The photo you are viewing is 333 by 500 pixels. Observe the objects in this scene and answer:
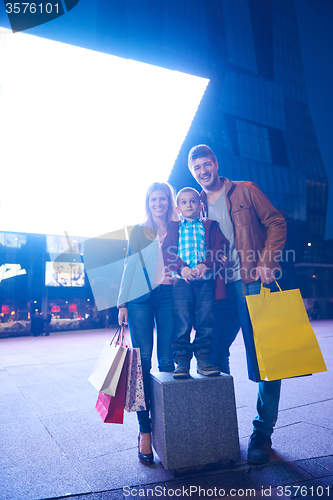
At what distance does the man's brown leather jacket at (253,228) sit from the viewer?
2650 mm

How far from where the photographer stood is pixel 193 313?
8.57ft

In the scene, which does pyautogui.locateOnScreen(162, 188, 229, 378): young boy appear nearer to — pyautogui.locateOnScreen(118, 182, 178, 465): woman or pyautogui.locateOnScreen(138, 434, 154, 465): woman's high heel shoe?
pyautogui.locateOnScreen(118, 182, 178, 465): woman

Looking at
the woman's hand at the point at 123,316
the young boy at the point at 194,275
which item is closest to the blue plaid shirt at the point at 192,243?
the young boy at the point at 194,275

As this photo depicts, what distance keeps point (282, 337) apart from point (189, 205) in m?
1.29

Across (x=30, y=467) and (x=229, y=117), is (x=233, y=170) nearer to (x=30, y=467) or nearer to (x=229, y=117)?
(x=229, y=117)

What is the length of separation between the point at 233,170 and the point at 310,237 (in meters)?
14.0

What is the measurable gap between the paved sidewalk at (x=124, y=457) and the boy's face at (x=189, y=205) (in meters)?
1.96

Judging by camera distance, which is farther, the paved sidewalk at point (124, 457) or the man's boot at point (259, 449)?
the man's boot at point (259, 449)

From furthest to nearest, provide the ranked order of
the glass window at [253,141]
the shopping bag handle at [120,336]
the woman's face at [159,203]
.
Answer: the glass window at [253,141] < the woman's face at [159,203] < the shopping bag handle at [120,336]

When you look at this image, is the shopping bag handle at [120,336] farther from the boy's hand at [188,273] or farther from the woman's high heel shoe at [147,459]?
the woman's high heel shoe at [147,459]

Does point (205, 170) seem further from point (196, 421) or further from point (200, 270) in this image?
point (196, 421)

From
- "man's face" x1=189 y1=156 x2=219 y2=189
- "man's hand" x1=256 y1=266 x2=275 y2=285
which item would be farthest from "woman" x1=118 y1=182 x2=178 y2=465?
"man's hand" x1=256 y1=266 x2=275 y2=285

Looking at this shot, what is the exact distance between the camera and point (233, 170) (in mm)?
37562

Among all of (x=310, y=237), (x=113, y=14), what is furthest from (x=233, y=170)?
(x=113, y=14)
